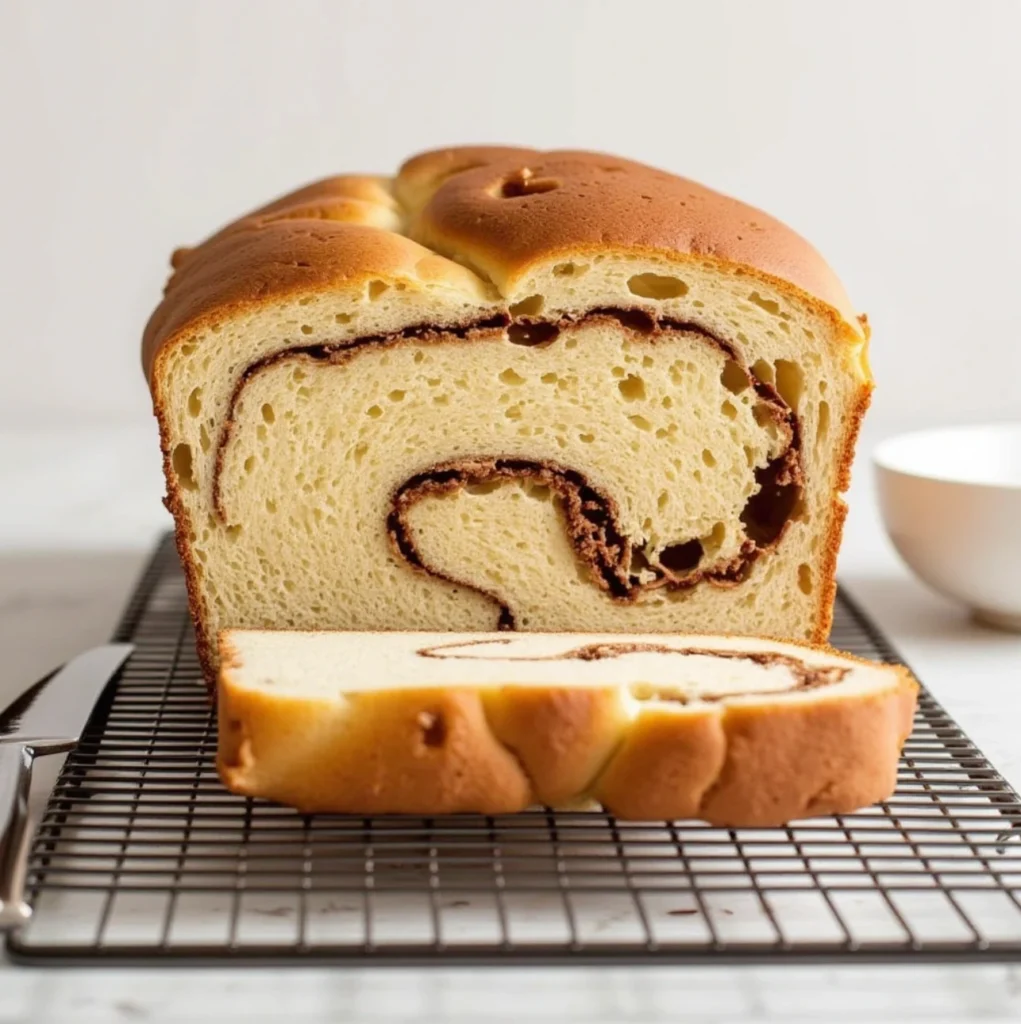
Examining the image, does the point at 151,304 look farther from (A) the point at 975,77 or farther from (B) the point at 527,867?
(B) the point at 527,867

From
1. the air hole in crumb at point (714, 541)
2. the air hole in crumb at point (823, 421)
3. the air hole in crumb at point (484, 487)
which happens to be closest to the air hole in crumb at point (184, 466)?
the air hole in crumb at point (484, 487)

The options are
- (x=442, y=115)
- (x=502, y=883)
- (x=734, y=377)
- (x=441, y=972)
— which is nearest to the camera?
(x=441, y=972)

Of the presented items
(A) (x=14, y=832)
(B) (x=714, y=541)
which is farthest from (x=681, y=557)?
(A) (x=14, y=832)

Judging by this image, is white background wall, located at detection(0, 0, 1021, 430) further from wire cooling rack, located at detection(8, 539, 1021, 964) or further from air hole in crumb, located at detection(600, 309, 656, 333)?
wire cooling rack, located at detection(8, 539, 1021, 964)

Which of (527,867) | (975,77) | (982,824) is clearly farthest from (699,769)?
(975,77)

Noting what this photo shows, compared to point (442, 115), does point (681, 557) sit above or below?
below

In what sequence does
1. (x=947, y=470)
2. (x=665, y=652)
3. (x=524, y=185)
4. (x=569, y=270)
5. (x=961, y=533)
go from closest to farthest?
(x=665, y=652) → (x=569, y=270) → (x=524, y=185) → (x=961, y=533) → (x=947, y=470)

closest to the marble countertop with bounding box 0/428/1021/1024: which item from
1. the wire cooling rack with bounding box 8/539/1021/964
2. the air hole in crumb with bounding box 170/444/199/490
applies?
the wire cooling rack with bounding box 8/539/1021/964

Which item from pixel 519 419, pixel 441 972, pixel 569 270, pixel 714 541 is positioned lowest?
pixel 441 972

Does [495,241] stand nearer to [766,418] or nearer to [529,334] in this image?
[529,334]
